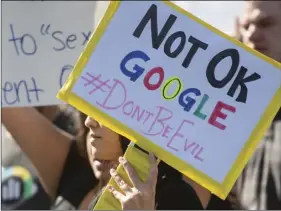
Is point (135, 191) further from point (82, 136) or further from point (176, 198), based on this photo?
point (82, 136)

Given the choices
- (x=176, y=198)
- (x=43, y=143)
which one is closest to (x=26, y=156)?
(x=43, y=143)

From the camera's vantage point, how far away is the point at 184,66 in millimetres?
1734

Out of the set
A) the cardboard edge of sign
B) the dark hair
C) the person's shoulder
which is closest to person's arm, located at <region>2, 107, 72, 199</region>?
the dark hair

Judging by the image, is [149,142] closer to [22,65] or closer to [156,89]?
[156,89]

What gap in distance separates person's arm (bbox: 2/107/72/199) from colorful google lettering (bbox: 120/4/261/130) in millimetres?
882

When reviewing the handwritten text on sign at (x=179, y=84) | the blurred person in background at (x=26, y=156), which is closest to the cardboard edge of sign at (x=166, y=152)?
the handwritten text on sign at (x=179, y=84)

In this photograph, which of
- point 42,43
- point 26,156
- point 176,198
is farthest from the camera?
point 26,156

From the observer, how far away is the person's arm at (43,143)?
2.54m

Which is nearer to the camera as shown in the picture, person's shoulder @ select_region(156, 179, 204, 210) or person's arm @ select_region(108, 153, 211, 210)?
person's arm @ select_region(108, 153, 211, 210)

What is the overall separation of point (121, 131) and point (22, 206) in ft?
4.33

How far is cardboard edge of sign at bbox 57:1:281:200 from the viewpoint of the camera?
1.70 m

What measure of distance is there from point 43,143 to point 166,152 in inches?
36.1

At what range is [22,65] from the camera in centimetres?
266

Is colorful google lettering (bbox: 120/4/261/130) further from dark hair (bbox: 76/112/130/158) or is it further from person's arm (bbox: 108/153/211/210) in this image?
dark hair (bbox: 76/112/130/158)
